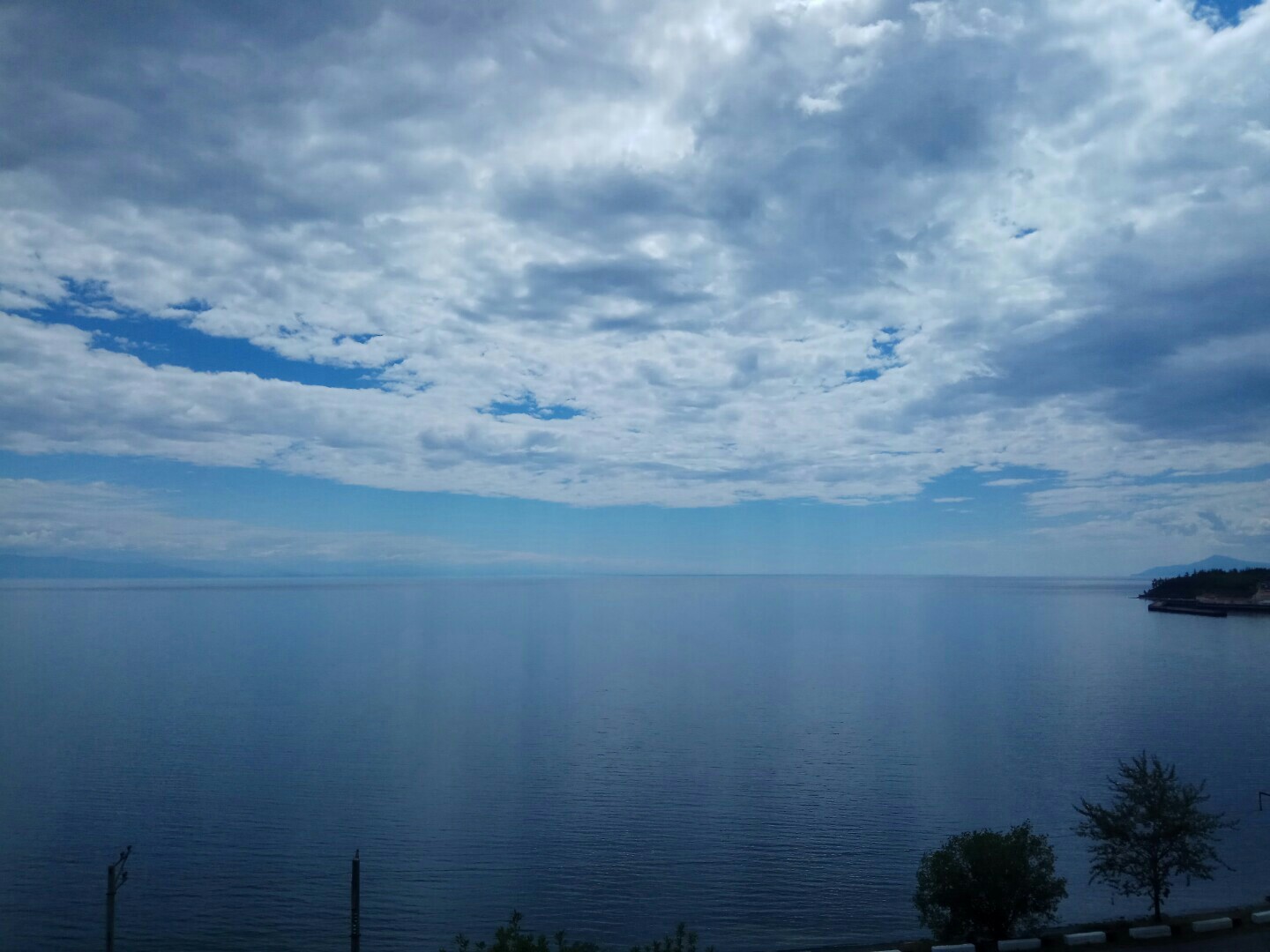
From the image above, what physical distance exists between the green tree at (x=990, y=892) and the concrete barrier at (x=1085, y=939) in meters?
2.15

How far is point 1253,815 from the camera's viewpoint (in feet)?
152

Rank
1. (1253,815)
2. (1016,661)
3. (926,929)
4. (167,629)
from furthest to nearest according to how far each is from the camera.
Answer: (167,629) < (1016,661) < (1253,815) < (926,929)

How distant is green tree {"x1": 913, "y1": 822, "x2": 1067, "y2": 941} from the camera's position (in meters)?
28.0

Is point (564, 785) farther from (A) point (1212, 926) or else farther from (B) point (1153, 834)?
(A) point (1212, 926)

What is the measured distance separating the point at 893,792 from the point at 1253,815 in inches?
734

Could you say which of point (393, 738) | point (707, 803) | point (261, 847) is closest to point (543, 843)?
point (707, 803)

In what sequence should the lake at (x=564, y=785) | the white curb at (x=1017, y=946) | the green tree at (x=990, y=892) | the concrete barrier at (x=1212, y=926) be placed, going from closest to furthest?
the white curb at (x=1017, y=946) → the concrete barrier at (x=1212, y=926) → the green tree at (x=990, y=892) → the lake at (x=564, y=785)

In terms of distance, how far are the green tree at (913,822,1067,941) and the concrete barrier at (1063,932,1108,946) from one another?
84.7 inches

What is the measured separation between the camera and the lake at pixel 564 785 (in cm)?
3556

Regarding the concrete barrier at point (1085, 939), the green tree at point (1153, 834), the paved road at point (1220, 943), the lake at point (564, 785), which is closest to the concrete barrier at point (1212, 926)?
the paved road at point (1220, 943)

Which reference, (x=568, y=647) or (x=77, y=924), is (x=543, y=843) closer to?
(x=77, y=924)

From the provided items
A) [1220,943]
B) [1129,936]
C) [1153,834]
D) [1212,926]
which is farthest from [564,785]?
[1220,943]

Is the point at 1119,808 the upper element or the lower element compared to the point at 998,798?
upper

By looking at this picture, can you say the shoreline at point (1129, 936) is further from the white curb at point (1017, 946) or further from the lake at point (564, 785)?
the lake at point (564, 785)
